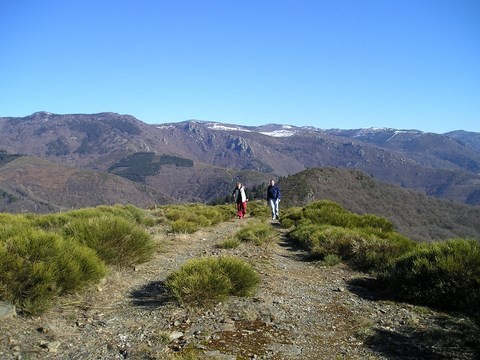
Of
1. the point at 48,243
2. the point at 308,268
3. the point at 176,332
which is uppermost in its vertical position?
the point at 48,243

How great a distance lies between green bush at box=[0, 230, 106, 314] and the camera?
6.29 m

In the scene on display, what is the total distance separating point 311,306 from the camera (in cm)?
725

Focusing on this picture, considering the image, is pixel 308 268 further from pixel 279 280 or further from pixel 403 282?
pixel 403 282

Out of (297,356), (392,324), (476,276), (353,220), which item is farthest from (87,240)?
(353,220)

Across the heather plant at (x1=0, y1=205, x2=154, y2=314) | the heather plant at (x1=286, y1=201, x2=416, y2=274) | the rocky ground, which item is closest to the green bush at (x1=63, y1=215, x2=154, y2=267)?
the heather plant at (x1=0, y1=205, x2=154, y2=314)

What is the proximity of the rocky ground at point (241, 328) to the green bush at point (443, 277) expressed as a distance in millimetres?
454

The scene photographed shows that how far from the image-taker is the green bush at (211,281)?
6.84 m

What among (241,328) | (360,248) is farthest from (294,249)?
(241,328)

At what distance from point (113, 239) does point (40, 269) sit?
10.1 feet

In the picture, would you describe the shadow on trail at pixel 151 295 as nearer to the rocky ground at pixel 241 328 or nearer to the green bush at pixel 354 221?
the rocky ground at pixel 241 328

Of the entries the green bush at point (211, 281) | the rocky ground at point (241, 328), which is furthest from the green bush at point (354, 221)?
the green bush at point (211, 281)

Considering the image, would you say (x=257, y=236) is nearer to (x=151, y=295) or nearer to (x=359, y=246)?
(x=359, y=246)

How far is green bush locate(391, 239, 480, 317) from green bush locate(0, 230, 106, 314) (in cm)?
616

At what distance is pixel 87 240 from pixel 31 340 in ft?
12.8
